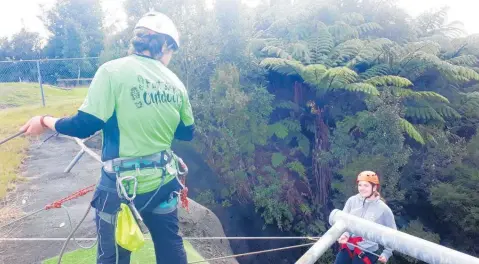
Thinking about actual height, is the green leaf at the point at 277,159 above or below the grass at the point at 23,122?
below

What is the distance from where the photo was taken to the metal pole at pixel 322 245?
4.88 ft

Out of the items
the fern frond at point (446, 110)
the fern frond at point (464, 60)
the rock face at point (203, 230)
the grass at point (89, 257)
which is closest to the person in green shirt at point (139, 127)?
the grass at point (89, 257)

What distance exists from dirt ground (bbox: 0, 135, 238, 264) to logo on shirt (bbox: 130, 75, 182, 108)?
8.60ft

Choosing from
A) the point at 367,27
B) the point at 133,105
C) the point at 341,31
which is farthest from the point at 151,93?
the point at 367,27

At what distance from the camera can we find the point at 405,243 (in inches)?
58.2

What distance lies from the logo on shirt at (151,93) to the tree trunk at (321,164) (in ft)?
16.6

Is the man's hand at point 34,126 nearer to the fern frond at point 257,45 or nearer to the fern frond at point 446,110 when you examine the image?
the fern frond at point 257,45

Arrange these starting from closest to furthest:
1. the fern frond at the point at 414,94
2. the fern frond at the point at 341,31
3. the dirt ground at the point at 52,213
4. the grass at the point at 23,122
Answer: the grass at the point at 23,122
the dirt ground at the point at 52,213
the fern frond at the point at 414,94
the fern frond at the point at 341,31

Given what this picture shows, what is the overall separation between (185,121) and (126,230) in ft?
2.62

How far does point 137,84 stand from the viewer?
208 centimetres

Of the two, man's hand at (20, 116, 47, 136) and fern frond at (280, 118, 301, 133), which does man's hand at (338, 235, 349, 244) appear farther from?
fern frond at (280, 118, 301, 133)

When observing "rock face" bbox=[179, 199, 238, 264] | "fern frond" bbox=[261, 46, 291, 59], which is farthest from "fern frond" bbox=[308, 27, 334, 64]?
"rock face" bbox=[179, 199, 238, 264]

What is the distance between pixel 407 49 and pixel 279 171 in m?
3.44

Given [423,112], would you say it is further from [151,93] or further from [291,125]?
[151,93]
